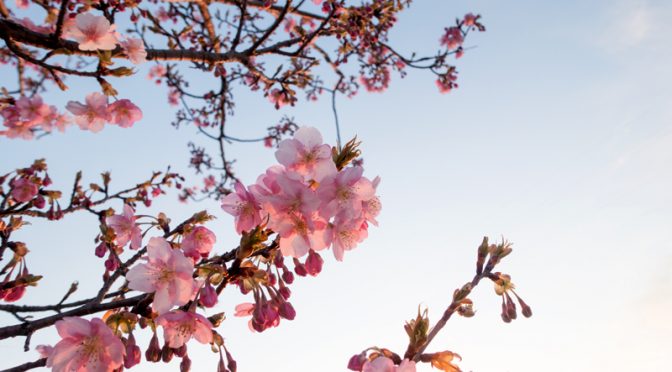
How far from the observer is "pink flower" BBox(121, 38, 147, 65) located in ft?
11.9

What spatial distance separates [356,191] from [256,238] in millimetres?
457

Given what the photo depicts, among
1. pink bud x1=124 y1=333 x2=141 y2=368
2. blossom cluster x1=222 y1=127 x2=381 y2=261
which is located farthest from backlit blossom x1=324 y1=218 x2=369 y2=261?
pink bud x1=124 y1=333 x2=141 y2=368

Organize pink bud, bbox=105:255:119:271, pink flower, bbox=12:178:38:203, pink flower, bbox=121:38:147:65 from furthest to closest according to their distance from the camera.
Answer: pink flower, bbox=121:38:147:65, pink flower, bbox=12:178:38:203, pink bud, bbox=105:255:119:271

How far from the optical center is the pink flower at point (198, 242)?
2.06 meters

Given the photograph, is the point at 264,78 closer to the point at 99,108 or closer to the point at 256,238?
the point at 99,108

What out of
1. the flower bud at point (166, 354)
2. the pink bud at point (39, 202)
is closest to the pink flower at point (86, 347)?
the flower bud at point (166, 354)

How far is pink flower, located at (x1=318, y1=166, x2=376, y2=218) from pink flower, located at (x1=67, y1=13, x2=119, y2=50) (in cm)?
237

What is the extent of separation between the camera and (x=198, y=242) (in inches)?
85.6

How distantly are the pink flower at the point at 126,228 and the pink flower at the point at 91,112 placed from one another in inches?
58.3

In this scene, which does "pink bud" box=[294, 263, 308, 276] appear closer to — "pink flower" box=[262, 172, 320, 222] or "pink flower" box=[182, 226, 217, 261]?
"pink flower" box=[262, 172, 320, 222]

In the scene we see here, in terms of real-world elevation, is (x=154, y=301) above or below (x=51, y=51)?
below

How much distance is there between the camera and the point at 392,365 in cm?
156

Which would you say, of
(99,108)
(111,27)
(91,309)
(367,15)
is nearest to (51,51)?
(111,27)

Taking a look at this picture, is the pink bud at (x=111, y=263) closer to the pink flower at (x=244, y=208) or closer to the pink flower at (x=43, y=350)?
the pink flower at (x=43, y=350)
